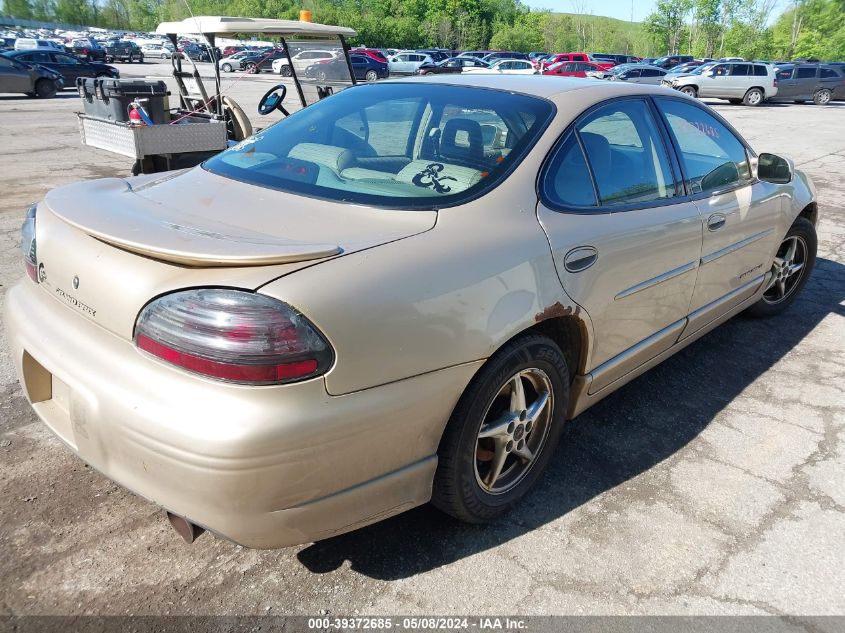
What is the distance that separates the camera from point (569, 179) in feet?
8.64

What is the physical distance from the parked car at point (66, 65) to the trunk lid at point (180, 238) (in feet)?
84.4

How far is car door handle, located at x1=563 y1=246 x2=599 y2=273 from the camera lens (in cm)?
246

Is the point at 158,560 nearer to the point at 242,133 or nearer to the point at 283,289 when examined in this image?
the point at 283,289

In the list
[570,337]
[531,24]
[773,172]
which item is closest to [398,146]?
[570,337]

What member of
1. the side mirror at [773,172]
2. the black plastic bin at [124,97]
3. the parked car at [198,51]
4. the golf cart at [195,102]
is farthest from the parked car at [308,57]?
the side mirror at [773,172]

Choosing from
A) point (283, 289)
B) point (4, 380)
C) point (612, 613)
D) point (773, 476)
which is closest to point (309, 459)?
point (283, 289)

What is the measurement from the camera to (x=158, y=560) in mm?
2291

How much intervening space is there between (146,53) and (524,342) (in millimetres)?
63469

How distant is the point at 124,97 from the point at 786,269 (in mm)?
6866


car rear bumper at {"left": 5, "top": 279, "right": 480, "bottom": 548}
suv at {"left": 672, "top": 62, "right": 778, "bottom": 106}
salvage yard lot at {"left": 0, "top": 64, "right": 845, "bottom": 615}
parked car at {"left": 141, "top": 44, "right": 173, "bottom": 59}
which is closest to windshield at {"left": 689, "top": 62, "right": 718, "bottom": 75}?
suv at {"left": 672, "top": 62, "right": 778, "bottom": 106}

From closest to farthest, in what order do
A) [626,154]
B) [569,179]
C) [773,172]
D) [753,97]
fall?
[569,179] < [626,154] < [773,172] < [753,97]

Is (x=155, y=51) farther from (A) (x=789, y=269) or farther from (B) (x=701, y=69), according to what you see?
(A) (x=789, y=269)

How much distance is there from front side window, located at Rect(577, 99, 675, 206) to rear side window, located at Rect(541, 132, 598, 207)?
0.06 m

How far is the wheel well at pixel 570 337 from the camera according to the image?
258 centimetres
